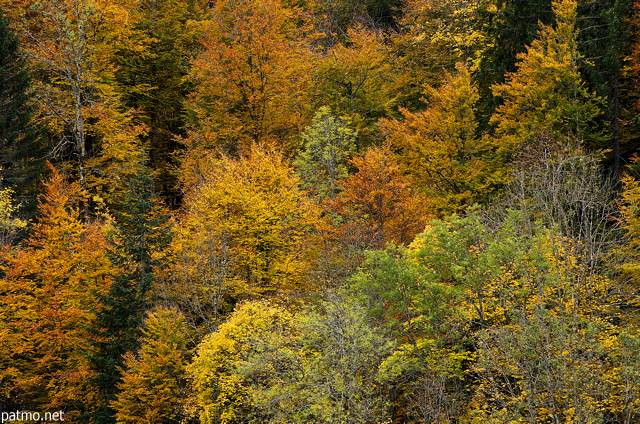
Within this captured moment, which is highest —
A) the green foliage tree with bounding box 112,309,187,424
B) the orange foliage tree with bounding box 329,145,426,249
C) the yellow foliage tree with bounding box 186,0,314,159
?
the yellow foliage tree with bounding box 186,0,314,159

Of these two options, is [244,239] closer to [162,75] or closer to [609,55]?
[609,55]

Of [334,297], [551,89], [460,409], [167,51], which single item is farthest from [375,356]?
[167,51]

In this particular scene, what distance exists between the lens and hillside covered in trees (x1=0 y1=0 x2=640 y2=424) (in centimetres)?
1802

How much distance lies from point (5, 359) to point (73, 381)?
10.8 ft

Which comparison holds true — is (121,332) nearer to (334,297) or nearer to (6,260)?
(6,260)

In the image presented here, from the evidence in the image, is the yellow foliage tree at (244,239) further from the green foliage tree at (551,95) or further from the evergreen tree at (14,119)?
the evergreen tree at (14,119)

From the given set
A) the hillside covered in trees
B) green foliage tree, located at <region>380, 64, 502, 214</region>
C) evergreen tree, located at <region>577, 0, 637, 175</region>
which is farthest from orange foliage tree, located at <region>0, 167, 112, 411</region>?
evergreen tree, located at <region>577, 0, 637, 175</region>

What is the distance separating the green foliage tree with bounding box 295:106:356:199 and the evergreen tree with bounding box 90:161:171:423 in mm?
8075

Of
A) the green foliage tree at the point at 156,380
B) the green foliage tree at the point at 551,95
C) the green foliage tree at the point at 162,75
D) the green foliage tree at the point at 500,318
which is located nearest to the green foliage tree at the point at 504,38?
the green foliage tree at the point at 551,95

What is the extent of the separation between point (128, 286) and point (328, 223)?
968 cm

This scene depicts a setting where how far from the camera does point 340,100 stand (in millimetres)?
35594

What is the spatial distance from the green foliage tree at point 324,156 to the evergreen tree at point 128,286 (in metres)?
8.07

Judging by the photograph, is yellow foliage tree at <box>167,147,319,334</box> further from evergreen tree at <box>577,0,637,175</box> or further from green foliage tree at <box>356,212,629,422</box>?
evergreen tree at <box>577,0,637,175</box>

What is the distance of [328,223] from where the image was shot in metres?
27.2
